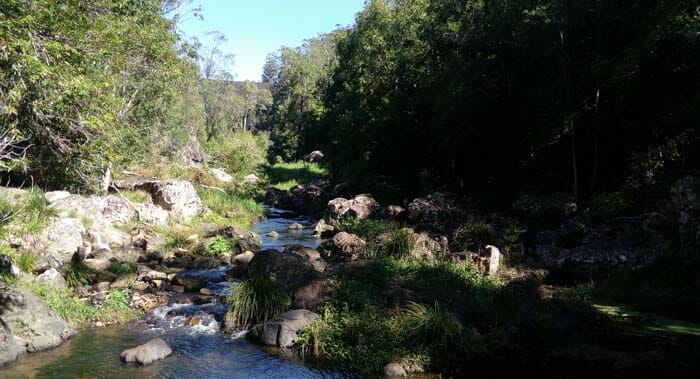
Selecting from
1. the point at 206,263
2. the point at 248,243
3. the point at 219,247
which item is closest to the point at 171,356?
the point at 206,263

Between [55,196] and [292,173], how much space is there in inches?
1360

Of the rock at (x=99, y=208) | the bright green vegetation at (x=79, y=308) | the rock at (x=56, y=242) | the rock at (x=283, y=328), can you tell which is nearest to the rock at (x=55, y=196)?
the rock at (x=99, y=208)

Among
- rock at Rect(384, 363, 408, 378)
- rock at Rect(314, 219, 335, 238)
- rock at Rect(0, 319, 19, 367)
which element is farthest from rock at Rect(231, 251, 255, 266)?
rock at Rect(384, 363, 408, 378)

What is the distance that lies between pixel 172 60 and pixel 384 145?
12.5 meters

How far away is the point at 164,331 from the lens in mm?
11094

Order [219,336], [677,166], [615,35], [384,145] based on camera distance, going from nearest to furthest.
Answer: [219,336]
[677,166]
[615,35]
[384,145]

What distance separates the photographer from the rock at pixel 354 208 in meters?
24.0

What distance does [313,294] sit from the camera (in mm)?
11742

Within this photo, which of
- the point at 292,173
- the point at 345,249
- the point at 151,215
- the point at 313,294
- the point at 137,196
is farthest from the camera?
the point at 292,173

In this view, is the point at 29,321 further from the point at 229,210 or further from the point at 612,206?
the point at 229,210

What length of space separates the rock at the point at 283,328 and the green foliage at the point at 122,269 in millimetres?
5303

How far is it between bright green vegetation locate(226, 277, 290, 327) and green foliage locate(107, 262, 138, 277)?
4155 millimetres

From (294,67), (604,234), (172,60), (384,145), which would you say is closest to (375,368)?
(604,234)

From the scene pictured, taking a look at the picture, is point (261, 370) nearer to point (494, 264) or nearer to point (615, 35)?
point (494, 264)
